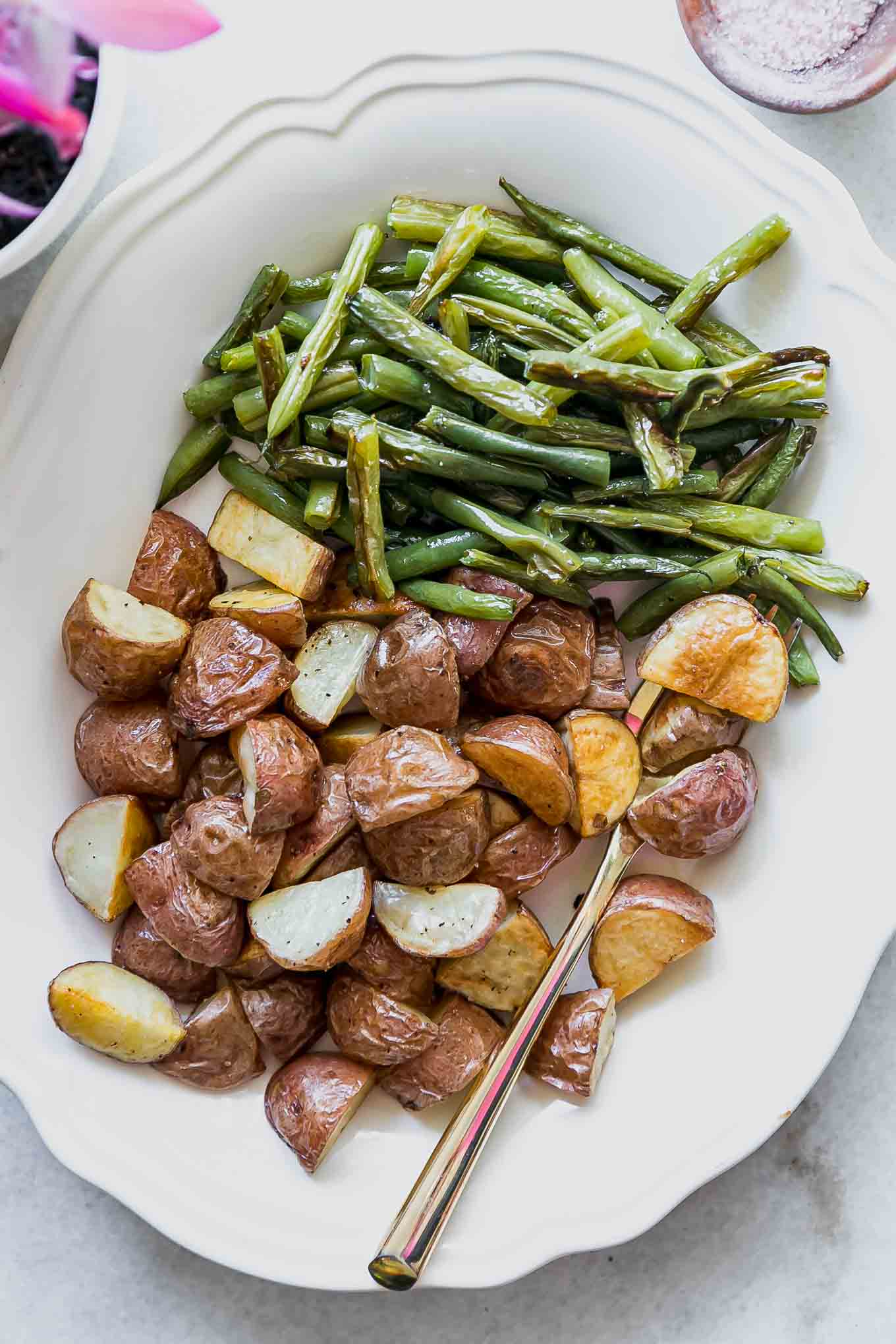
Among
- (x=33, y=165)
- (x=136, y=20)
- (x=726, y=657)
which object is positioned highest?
(x=136, y=20)

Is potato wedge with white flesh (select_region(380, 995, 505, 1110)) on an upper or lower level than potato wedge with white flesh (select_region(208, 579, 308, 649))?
lower

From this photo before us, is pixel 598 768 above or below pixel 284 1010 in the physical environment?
above

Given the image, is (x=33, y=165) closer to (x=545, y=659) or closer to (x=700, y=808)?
(x=545, y=659)

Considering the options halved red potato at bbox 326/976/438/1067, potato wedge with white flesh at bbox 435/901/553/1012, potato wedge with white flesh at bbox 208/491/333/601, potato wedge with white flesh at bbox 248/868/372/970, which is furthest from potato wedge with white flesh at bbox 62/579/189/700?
potato wedge with white flesh at bbox 435/901/553/1012

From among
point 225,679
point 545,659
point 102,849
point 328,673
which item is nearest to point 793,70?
point 545,659

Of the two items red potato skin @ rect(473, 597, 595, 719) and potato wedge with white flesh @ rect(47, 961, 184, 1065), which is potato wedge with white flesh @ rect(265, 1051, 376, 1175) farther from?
red potato skin @ rect(473, 597, 595, 719)

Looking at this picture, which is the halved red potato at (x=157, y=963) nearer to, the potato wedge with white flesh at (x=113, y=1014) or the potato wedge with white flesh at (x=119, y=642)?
the potato wedge with white flesh at (x=113, y=1014)
